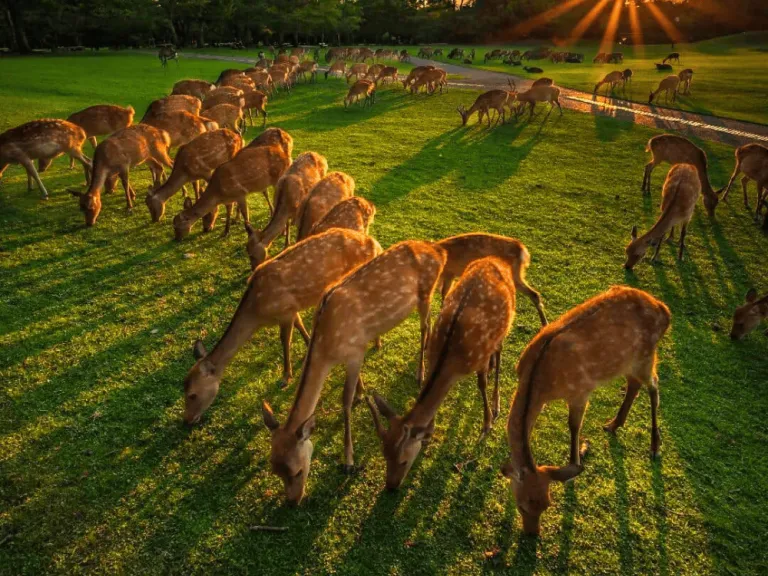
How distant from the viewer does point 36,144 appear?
10.5 m

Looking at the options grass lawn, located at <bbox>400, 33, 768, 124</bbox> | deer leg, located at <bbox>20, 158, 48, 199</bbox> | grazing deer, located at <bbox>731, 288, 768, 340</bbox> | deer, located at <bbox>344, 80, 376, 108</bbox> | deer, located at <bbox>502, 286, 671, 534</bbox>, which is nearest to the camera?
deer, located at <bbox>502, 286, 671, 534</bbox>

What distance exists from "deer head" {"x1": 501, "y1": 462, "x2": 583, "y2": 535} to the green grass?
0.38 m

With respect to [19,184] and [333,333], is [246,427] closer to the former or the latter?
[333,333]

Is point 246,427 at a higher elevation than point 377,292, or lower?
lower

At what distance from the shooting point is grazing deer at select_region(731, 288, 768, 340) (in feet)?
21.3

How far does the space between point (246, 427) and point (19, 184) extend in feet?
33.8

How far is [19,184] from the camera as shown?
1137 cm

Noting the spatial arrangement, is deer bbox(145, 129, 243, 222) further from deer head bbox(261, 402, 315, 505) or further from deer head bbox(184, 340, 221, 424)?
deer head bbox(261, 402, 315, 505)

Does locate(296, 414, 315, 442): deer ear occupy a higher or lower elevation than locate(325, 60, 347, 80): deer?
lower

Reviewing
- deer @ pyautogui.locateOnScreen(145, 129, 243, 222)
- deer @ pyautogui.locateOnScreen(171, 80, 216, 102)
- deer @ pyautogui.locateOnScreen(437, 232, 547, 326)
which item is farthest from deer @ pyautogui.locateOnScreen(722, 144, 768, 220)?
deer @ pyautogui.locateOnScreen(171, 80, 216, 102)

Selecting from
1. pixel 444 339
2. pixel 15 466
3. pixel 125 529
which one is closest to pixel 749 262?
pixel 444 339

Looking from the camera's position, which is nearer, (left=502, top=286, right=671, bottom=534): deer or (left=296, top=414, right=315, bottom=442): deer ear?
(left=502, top=286, right=671, bottom=534): deer

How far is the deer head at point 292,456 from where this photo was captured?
13.5ft

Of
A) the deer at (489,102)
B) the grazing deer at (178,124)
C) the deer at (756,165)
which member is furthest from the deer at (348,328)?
the deer at (489,102)
